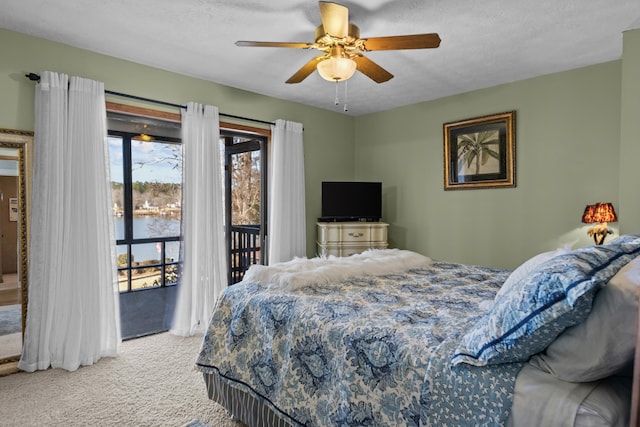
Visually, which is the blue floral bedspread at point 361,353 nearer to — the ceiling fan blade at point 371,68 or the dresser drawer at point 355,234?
the ceiling fan blade at point 371,68

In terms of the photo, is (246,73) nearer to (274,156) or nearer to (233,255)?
(274,156)

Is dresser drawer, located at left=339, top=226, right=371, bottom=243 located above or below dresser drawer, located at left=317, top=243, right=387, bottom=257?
above

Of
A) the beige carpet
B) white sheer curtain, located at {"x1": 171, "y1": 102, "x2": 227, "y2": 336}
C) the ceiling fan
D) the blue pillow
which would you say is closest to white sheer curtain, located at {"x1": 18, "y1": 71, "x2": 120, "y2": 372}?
the beige carpet

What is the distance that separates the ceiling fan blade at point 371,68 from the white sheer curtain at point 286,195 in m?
1.81

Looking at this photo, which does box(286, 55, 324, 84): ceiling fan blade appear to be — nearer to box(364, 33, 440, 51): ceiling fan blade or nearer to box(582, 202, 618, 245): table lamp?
box(364, 33, 440, 51): ceiling fan blade

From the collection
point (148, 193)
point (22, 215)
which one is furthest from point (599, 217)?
point (22, 215)

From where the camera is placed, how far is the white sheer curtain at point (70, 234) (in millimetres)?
2879

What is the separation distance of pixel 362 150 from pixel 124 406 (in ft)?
13.8

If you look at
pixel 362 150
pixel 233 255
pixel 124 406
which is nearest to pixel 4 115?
pixel 124 406

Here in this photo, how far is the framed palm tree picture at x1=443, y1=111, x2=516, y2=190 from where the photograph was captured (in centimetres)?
402

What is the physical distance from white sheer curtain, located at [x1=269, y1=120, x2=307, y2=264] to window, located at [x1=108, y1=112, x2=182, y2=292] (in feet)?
3.62

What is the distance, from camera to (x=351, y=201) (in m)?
4.86

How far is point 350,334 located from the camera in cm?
158

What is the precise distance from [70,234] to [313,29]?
2484mm
